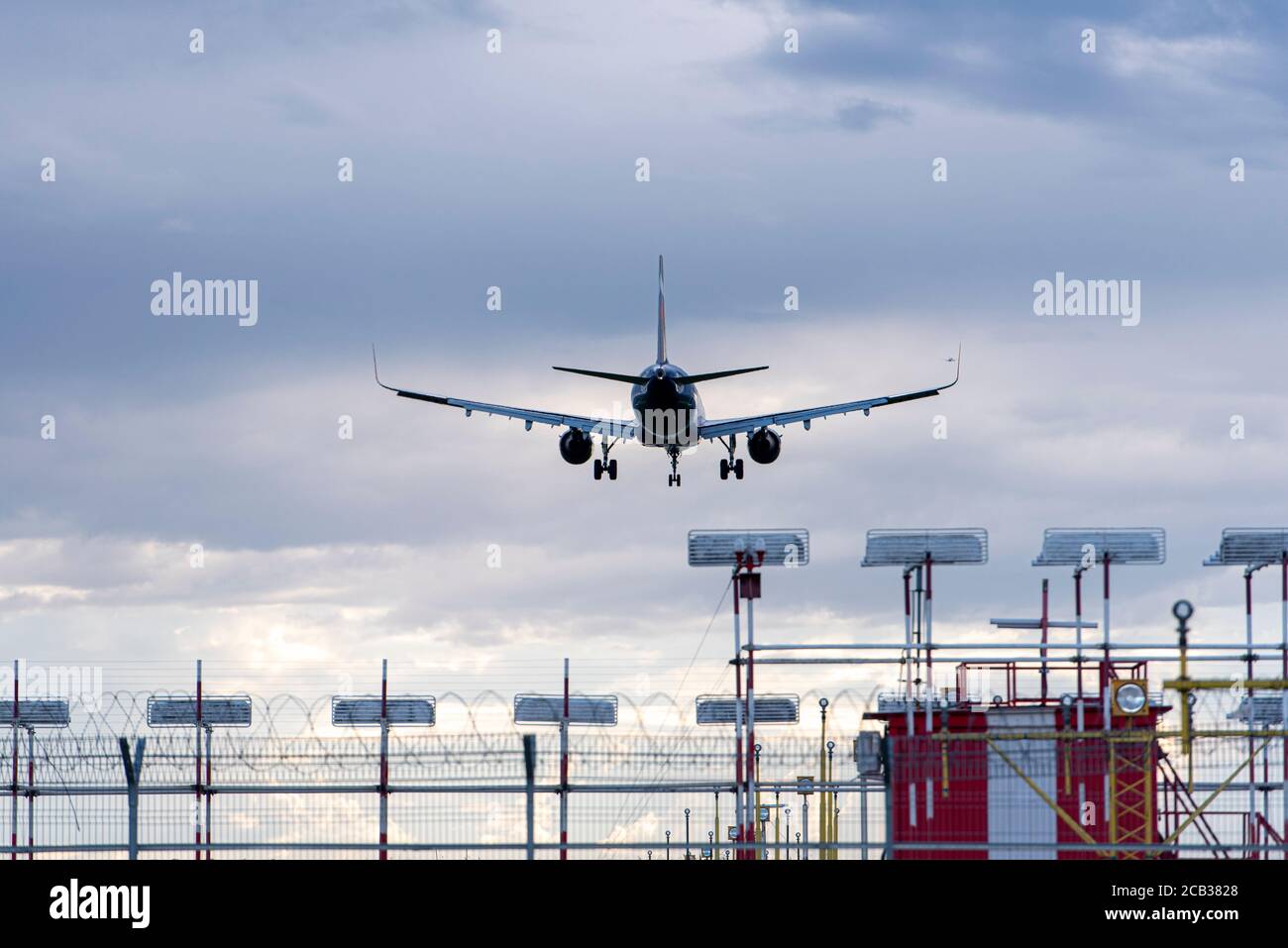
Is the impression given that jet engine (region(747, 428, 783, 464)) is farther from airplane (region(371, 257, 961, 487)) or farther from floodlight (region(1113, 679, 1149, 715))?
floodlight (region(1113, 679, 1149, 715))

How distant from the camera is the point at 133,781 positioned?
29391 millimetres

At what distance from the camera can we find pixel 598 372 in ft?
259

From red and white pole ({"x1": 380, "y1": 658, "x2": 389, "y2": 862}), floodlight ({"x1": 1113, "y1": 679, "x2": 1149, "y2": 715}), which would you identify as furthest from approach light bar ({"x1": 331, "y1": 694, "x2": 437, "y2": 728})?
floodlight ({"x1": 1113, "y1": 679, "x2": 1149, "y2": 715})

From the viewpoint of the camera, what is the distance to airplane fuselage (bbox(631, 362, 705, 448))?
257ft

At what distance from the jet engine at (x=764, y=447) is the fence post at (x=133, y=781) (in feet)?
179

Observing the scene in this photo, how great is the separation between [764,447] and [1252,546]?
3037 centimetres

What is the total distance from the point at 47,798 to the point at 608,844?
15.9 metres

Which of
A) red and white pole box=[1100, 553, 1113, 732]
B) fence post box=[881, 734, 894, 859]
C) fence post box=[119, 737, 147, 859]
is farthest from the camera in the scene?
red and white pole box=[1100, 553, 1113, 732]

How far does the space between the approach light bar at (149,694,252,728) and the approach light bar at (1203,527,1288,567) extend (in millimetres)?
34867

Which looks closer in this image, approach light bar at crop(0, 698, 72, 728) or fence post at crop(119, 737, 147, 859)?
fence post at crop(119, 737, 147, 859)

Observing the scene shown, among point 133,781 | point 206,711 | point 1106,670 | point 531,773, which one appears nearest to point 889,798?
point 531,773

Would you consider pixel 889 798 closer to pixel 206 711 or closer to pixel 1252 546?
pixel 1252 546

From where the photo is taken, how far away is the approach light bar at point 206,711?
2793 inches
